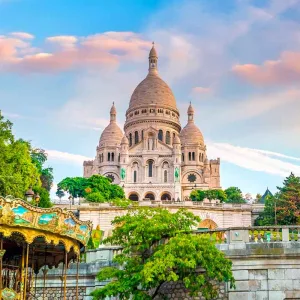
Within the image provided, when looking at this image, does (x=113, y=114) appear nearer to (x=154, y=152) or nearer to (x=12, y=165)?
(x=154, y=152)

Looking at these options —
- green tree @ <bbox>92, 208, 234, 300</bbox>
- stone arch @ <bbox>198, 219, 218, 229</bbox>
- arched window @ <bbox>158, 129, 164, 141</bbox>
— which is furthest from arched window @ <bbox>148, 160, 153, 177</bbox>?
green tree @ <bbox>92, 208, 234, 300</bbox>

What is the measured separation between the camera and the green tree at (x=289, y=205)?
60.3 meters

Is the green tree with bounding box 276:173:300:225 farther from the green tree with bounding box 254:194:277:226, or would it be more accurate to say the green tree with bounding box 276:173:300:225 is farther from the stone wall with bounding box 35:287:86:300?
the stone wall with bounding box 35:287:86:300

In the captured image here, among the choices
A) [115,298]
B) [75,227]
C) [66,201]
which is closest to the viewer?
[75,227]

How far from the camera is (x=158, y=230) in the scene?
2191cm

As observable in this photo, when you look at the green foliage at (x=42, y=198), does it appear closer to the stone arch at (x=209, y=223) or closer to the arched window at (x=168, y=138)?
the stone arch at (x=209, y=223)

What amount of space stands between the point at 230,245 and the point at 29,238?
7697mm

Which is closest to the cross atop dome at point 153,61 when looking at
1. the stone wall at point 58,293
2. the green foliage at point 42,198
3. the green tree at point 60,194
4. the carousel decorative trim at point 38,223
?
the green tree at point 60,194

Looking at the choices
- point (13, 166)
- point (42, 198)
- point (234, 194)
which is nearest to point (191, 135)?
point (234, 194)

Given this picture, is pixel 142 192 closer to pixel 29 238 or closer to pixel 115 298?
pixel 115 298

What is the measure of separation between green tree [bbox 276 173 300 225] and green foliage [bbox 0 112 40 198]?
2638 cm

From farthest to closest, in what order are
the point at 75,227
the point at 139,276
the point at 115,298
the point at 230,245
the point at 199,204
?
the point at 199,204 → the point at 115,298 → the point at 230,245 → the point at 139,276 → the point at 75,227

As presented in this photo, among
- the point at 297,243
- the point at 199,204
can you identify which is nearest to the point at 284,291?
the point at 297,243

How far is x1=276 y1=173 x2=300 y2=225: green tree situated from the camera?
6028 centimetres
